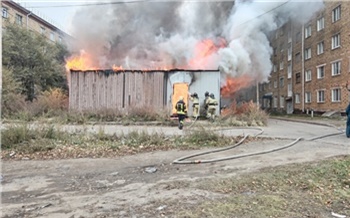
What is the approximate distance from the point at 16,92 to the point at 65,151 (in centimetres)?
1301

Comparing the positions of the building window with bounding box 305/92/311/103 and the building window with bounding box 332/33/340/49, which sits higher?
the building window with bounding box 332/33/340/49

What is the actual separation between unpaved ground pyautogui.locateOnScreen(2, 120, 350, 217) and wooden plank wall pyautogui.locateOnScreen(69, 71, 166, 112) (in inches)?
446

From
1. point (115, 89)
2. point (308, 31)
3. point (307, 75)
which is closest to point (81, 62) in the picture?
point (115, 89)

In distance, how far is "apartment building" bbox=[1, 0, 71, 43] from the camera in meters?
35.6

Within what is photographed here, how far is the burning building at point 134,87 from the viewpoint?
19000 mm

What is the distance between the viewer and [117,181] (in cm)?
564

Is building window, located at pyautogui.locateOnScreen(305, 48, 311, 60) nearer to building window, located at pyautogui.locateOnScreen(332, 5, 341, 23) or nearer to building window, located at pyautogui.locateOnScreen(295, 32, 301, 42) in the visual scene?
building window, located at pyautogui.locateOnScreen(295, 32, 301, 42)

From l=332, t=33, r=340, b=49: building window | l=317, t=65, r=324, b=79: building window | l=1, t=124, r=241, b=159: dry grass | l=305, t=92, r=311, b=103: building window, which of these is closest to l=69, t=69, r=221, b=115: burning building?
l=1, t=124, r=241, b=159: dry grass

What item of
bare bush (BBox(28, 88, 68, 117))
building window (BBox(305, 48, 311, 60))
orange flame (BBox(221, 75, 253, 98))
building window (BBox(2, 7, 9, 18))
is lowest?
bare bush (BBox(28, 88, 68, 117))

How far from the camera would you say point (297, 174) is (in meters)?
5.68

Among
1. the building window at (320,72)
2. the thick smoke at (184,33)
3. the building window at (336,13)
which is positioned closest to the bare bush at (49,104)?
the thick smoke at (184,33)

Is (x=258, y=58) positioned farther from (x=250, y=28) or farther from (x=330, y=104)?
(x=330, y=104)

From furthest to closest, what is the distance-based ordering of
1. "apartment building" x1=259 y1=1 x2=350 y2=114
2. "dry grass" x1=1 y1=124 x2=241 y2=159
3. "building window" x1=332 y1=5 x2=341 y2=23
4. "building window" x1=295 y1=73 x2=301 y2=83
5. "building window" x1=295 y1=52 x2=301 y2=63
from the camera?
1. "building window" x1=295 y1=52 x2=301 y2=63
2. "building window" x1=295 y1=73 x2=301 y2=83
3. "building window" x1=332 y1=5 x2=341 y2=23
4. "apartment building" x1=259 y1=1 x2=350 y2=114
5. "dry grass" x1=1 y1=124 x2=241 y2=159

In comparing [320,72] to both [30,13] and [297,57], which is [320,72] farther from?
[30,13]
